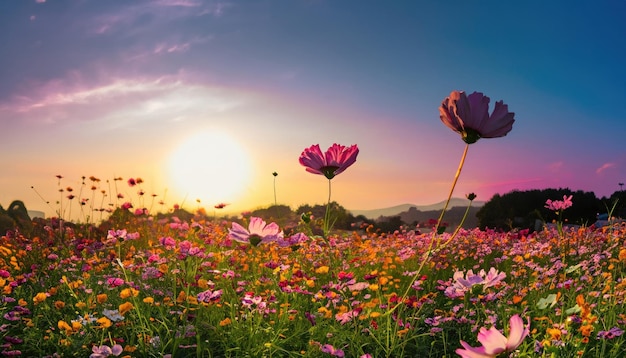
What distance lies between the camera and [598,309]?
3879 mm


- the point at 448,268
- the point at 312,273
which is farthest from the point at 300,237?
the point at 448,268

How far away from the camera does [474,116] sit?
6.90 feet

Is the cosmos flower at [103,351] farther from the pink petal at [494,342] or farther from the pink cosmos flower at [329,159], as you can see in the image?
the pink petal at [494,342]

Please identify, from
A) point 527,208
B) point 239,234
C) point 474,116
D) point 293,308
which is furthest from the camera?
point 527,208

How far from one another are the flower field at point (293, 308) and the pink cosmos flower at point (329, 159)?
1.97ft

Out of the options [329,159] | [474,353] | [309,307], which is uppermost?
[329,159]

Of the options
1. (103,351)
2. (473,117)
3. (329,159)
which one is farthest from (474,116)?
(103,351)

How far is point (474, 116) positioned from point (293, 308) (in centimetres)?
243

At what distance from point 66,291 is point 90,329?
1.13 m

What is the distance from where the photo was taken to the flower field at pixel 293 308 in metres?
3.20

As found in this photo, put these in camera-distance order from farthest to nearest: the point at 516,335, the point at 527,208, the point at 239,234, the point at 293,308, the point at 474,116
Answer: the point at 527,208, the point at 293,308, the point at 239,234, the point at 474,116, the point at 516,335

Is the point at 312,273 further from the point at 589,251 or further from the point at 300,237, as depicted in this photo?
the point at 589,251

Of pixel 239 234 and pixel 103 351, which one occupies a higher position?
pixel 239 234

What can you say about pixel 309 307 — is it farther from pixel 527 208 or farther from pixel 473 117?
pixel 527 208
